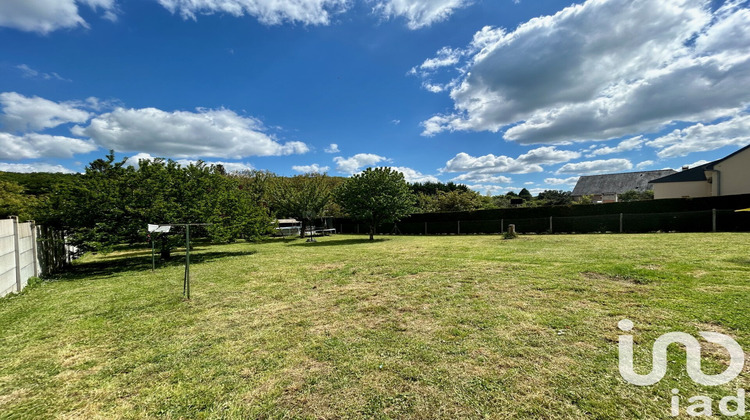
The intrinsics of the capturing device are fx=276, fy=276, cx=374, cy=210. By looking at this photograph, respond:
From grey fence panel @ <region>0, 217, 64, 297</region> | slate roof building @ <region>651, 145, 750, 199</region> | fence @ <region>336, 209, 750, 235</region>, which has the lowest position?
fence @ <region>336, 209, 750, 235</region>

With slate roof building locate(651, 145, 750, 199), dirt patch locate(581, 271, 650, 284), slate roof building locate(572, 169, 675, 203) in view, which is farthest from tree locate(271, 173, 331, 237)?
slate roof building locate(572, 169, 675, 203)

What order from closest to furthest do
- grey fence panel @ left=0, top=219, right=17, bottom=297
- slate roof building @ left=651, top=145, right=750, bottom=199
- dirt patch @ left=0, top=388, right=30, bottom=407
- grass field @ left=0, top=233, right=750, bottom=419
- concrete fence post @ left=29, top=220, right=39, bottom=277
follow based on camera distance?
grass field @ left=0, top=233, right=750, bottom=419 → dirt patch @ left=0, top=388, right=30, bottom=407 → grey fence panel @ left=0, top=219, right=17, bottom=297 → concrete fence post @ left=29, top=220, right=39, bottom=277 → slate roof building @ left=651, top=145, right=750, bottom=199

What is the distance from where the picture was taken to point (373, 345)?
312 centimetres

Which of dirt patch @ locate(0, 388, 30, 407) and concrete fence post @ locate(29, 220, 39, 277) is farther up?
concrete fence post @ locate(29, 220, 39, 277)

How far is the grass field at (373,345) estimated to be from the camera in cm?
216

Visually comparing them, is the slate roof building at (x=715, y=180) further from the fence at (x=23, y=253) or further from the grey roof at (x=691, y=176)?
the fence at (x=23, y=253)

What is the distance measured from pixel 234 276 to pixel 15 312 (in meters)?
3.65

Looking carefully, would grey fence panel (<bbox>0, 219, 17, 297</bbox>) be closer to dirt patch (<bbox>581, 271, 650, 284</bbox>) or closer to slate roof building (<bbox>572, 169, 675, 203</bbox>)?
dirt patch (<bbox>581, 271, 650, 284</bbox>)

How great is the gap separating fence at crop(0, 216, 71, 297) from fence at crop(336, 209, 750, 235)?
2066cm

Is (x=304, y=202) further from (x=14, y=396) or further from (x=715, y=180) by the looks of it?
(x=715, y=180)

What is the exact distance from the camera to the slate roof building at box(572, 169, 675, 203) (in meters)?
40.6

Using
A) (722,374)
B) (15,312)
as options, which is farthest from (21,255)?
(722,374)

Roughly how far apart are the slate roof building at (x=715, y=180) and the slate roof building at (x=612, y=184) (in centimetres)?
1884

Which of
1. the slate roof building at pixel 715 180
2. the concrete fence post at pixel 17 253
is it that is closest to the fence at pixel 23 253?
the concrete fence post at pixel 17 253
